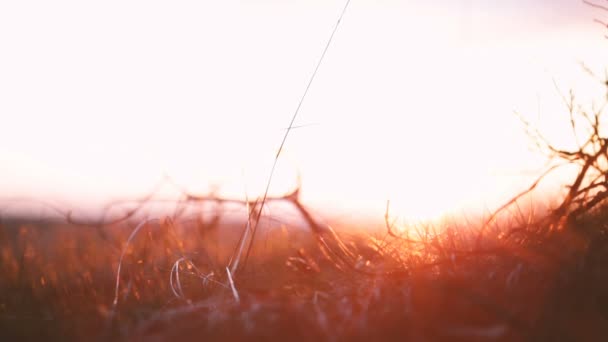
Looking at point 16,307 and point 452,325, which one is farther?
point 16,307

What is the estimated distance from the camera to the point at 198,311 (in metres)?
1.31

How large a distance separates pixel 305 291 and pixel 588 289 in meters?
0.83

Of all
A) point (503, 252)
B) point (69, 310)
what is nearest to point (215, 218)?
point (69, 310)

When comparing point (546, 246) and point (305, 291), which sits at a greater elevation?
point (546, 246)

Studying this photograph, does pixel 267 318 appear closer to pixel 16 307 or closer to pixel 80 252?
pixel 16 307

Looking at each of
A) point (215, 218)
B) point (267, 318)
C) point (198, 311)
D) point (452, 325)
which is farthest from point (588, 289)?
point (215, 218)

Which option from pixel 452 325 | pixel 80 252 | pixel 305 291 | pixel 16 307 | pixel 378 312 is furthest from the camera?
pixel 80 252

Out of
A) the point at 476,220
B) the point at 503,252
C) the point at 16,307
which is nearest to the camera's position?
the point at 503,252

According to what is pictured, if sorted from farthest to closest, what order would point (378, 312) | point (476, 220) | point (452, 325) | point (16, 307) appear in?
point (476, 220) → point (16, 307) → point (378, 312) → point (452, 325)

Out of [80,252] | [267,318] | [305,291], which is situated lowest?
[80,252]

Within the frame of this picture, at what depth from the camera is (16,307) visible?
1781mm

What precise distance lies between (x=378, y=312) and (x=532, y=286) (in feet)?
1.39

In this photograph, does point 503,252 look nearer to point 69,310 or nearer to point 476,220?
point 476,220

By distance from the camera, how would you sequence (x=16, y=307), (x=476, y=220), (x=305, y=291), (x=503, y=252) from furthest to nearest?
(x=476, y=220)
(x=16, y=307)
(x=305, y=291)
(x=503, y=252)
